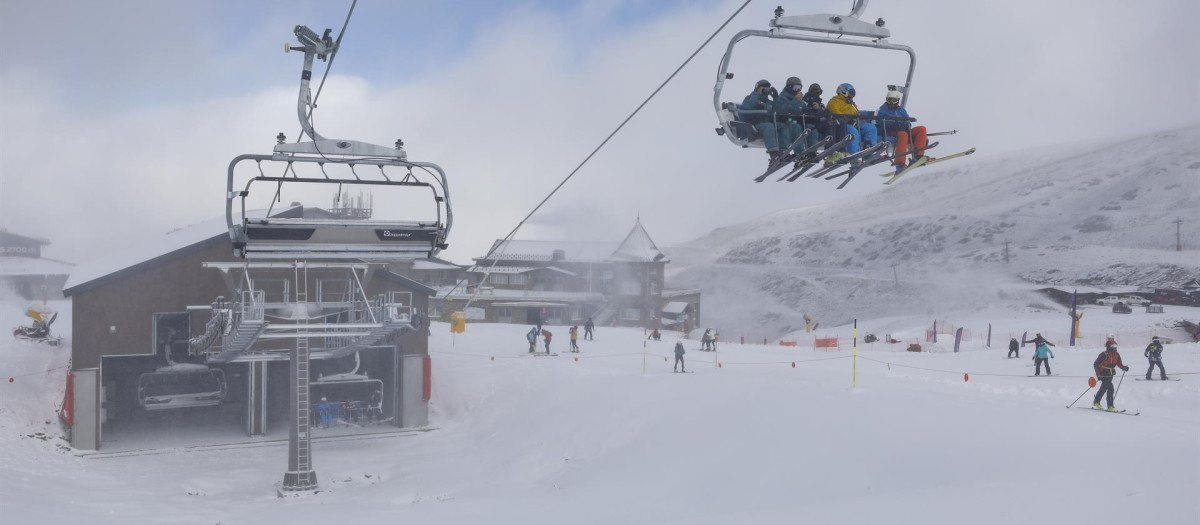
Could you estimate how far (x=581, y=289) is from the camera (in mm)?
64625

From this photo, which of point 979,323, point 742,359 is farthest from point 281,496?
point 979,323

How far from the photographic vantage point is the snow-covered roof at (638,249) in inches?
2596

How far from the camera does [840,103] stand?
27.6ft

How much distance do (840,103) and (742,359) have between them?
24.2m

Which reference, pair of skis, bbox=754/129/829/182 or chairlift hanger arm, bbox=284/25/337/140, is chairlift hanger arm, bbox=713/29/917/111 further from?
chairlift hanger arm, bbox=284/25/337/140

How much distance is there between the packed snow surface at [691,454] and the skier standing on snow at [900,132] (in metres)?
4.23

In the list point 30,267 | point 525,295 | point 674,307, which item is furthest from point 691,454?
point 30,267

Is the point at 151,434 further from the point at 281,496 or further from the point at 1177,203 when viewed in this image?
the point at 1177,203

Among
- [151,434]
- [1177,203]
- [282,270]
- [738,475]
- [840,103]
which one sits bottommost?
[151,434]

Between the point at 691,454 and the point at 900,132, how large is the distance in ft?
30.6

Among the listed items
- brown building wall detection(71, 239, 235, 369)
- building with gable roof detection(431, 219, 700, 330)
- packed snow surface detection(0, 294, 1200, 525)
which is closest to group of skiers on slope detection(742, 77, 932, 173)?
packed snow surface detection(0, 294, 1200, 525)

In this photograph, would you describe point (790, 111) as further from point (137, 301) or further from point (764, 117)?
point (137, 301)

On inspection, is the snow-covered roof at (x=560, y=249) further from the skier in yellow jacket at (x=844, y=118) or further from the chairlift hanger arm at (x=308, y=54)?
the skier in yellow jacket at (x=844, y=118)

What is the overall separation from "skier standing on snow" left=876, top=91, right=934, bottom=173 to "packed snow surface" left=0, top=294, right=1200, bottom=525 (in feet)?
13.9
